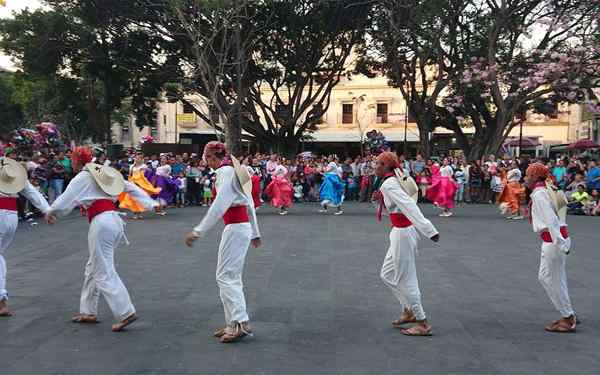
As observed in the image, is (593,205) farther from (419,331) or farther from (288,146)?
(288,146)

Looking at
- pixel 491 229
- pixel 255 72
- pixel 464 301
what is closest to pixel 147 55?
pixel 255 72

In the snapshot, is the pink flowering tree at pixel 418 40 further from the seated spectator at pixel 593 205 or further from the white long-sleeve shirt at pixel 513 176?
the seated spectator at pixel 593 205

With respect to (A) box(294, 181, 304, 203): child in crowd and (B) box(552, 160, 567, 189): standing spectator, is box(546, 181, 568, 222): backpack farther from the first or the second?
(A) box(294, 181, 304, 203): child in crowd

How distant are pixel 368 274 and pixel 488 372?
4.03 metres

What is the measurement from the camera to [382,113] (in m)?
49.9

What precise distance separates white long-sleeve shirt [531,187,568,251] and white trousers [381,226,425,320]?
1351mm

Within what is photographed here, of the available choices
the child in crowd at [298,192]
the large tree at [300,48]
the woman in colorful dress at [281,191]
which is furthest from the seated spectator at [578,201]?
the large tree at [300,48]

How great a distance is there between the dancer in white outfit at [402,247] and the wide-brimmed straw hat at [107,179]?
277cm

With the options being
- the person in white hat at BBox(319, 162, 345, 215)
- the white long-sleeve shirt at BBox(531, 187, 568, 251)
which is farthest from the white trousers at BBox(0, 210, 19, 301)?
the person in white hat at BBox(319, 162, 345, 215)

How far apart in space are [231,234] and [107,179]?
5.11ft

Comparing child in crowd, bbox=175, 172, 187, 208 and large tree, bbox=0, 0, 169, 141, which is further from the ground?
large tree, bbox=0, 0, 169, 141

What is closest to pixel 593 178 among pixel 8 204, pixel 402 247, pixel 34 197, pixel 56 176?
pixel 402 247

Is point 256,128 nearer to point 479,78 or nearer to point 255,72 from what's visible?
point 255,72

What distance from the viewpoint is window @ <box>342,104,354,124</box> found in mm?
50459
